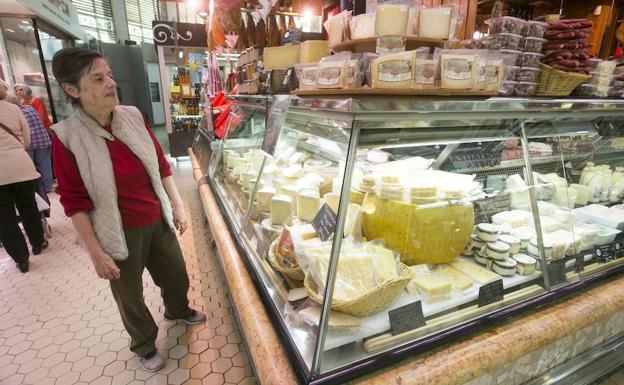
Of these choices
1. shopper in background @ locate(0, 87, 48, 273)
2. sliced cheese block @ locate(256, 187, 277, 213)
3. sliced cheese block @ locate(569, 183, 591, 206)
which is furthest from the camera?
shopper in background @ locate(0, 87, 48, 273)

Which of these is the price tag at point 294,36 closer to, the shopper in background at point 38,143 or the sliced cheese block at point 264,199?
the sliced cheese block at point 264,199

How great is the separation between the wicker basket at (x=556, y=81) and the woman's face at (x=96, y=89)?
2306 mm

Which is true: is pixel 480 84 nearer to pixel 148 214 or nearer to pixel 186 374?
pixel 148 214

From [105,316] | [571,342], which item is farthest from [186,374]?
[571,342]

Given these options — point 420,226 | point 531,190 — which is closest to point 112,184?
point 420,226

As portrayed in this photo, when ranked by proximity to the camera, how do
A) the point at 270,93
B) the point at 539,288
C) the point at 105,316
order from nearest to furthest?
the point at 539,288
the point at 270,93
the point at 105,316

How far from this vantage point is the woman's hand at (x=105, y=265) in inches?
66.1

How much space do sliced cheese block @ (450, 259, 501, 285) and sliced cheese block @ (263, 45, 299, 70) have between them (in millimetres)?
1551

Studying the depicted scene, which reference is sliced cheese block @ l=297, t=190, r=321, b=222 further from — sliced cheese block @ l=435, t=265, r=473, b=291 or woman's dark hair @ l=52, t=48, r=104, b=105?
woman's dark hair @ l=52, t=48, r=104, b=105

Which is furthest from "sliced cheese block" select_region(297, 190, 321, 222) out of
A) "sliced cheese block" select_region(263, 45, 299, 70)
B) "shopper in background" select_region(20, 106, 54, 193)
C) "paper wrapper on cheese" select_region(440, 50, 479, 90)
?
"shopper in background" select_region(20, 106, 54, 193)

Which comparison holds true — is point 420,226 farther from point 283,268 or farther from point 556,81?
point 556,81

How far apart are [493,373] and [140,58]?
15385mm

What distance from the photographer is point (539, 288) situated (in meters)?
1.39

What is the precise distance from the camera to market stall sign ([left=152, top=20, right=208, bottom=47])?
24.5 feet
